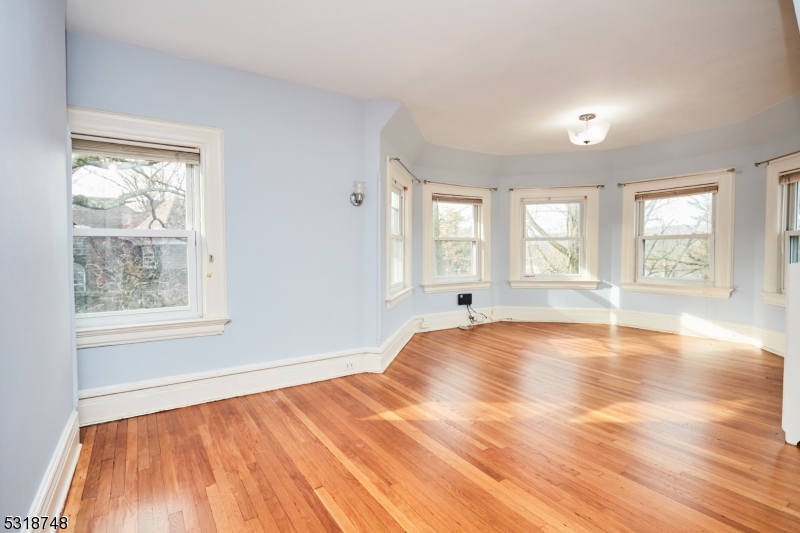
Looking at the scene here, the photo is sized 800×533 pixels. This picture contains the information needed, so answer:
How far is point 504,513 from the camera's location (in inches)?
59.7

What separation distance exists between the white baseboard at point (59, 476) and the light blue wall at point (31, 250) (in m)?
0.04

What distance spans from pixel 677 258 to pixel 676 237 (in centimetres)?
27

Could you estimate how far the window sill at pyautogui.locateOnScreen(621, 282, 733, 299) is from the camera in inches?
171

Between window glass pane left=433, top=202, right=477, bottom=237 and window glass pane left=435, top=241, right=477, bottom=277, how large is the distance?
14cm

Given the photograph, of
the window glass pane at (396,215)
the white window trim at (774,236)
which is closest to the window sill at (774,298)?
the white window trim at (774,236)

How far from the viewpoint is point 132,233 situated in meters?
2.46

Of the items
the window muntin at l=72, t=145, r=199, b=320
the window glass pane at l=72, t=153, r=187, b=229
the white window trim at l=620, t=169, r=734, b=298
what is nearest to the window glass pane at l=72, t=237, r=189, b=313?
the window muntin at l=72, t=145, r=199, b=320

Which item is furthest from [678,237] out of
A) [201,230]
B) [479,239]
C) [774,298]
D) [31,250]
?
[31,250]

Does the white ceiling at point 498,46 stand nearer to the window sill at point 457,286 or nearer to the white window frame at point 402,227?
the white window frame at point 402,227

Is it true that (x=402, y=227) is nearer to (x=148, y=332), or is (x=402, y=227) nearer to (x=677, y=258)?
(x=148, y=332)

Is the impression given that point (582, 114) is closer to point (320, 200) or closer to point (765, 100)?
point (765, 100)

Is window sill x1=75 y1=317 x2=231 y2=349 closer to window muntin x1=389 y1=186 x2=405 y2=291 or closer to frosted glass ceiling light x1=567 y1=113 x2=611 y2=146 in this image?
window muntin x1=389 y1=186 x2=405 y2=291

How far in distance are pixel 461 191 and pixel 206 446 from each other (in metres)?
4.14

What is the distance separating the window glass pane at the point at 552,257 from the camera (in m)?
5.45
